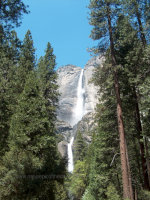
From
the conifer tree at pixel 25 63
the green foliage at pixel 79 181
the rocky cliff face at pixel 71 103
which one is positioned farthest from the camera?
the rocky cliff face at pixel 71 103

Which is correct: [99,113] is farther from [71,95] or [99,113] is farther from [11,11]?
[71,95]

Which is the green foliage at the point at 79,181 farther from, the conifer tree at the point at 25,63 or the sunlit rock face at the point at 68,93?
the sunlit rock face at the point at 68,93

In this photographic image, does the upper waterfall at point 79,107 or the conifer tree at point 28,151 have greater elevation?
the upper waterfall at point 79,107

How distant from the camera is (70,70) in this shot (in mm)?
131000

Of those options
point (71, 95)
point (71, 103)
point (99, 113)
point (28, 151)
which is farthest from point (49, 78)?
point (71, 95)

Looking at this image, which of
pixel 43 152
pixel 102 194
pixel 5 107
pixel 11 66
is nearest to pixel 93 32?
pixel 43 152

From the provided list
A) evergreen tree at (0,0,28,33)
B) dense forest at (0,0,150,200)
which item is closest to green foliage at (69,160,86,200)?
dense forest at (0,0,150,200)

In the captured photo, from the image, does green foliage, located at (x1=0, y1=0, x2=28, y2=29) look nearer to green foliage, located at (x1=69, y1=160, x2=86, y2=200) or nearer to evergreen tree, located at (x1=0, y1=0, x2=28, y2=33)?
evergreen tree, located at (x1=0, y1=0, x2=28, y2=33)

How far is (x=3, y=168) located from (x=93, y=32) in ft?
28.7

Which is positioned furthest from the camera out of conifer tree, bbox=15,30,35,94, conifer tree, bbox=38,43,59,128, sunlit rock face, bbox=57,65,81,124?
sunlit rock face, bbox=57,65,81,124

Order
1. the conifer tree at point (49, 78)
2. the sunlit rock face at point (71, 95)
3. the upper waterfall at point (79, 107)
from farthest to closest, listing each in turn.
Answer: the sunlit rock face at point (71, 95) < the upper waterfall at point (79, 107) < the conifer tree at point (49, 78)

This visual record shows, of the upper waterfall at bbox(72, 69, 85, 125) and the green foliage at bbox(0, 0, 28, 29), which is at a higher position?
the upper waterfall at bbox(72, 69, 85, 125)

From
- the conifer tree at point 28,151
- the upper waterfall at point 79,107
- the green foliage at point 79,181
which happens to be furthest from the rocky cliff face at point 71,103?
the conifer tree at point 28,151

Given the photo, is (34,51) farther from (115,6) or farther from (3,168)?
(3,168)
